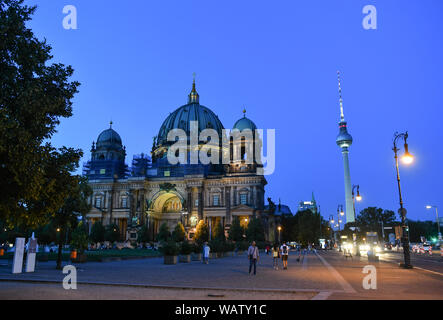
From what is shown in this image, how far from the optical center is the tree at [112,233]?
79.8 m

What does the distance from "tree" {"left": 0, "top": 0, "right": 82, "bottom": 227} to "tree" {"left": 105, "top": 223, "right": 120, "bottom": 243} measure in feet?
234

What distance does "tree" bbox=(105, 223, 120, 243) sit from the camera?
79750 millimetres

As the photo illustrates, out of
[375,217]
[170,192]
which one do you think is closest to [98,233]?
[170,192]

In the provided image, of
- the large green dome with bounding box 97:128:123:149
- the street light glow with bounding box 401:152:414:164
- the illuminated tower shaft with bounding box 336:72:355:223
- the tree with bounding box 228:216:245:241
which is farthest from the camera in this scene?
the illuminated tower shaft with bounding box 336:72:355:223

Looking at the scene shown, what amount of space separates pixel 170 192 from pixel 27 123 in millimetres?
77734

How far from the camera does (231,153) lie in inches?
3484

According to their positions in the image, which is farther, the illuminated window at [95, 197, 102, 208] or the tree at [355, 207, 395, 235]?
the tree at [355, 207, 395, 235]

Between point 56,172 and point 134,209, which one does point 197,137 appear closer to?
point 134,209

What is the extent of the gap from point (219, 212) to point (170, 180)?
634 inches

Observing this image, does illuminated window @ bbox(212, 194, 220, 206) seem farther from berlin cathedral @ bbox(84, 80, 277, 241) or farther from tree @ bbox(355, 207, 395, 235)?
tree @ bbox(355, 207, 395, 235)

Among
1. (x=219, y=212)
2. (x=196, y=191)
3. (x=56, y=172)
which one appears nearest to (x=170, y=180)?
(x=196, y=191)

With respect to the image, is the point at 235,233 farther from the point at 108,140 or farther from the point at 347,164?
the point at 347,164

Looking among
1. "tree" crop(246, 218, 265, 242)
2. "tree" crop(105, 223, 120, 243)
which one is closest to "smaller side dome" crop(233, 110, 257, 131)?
"tree" crop(246, 218, 265, 242)

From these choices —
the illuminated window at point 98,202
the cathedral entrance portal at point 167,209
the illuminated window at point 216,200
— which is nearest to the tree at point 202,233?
the illuminated window at point 216,200
